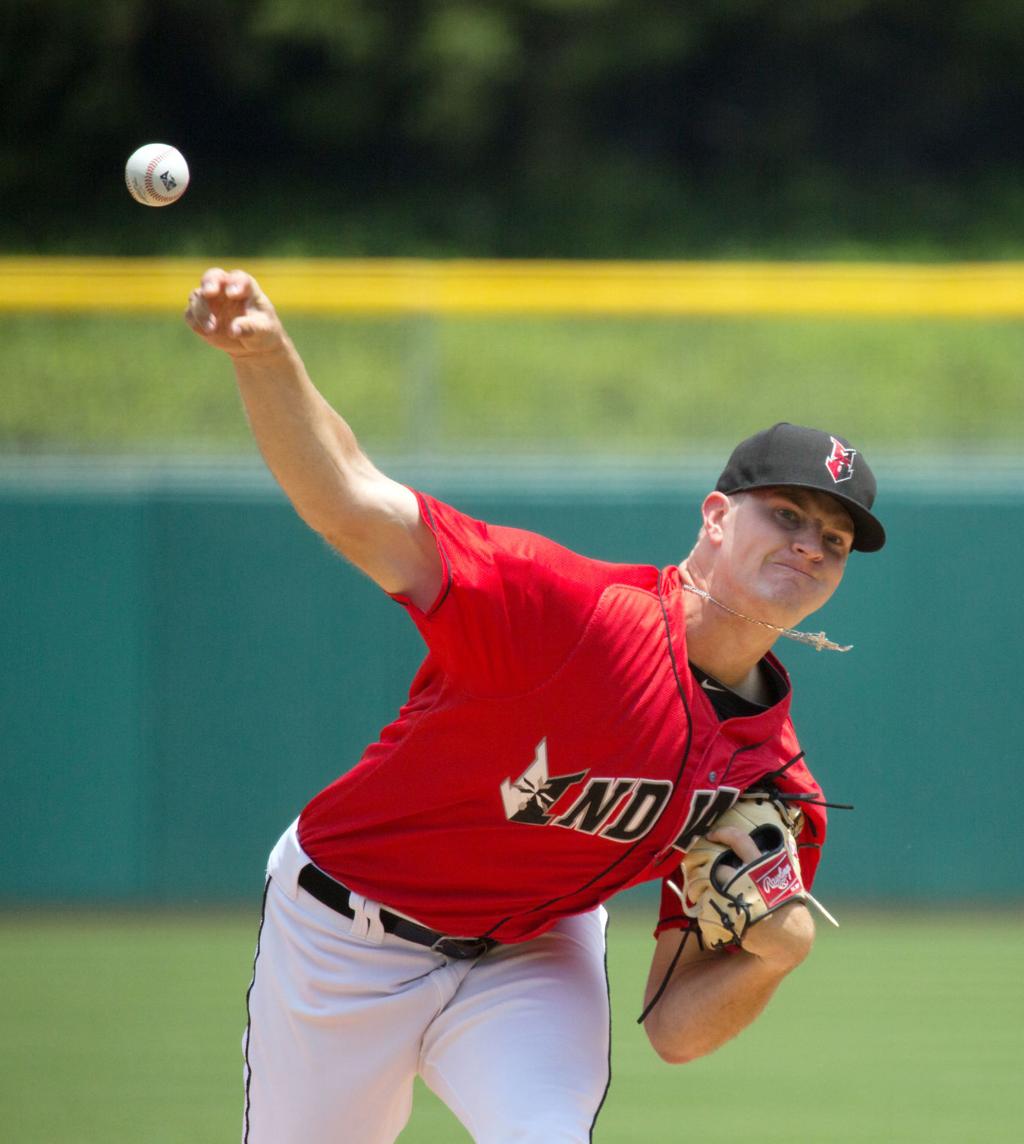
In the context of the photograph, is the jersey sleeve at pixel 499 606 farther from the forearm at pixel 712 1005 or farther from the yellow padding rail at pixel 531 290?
the yellow padding rail at pixel 531 290

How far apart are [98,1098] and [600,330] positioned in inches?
190

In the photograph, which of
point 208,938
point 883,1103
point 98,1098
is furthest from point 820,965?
point 98,1098

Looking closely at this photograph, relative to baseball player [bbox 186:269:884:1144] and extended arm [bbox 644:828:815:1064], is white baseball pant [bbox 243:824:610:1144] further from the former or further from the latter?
extended arm [bbox 644:828:815:1064]

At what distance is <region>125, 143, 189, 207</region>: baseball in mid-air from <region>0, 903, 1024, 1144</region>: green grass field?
8.67 feet

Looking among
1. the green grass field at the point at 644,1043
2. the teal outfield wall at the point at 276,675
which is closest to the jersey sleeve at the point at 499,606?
the green grass field at the point at 644,1043

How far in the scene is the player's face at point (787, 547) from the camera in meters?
3.26

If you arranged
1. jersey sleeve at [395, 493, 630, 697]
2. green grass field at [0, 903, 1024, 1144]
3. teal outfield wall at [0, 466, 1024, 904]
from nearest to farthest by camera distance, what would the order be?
jersey sleeve at [395, 493, 630, 697]
green grass field at [0, 903, 1024, 1144]
teal outfield wall at [0, 466, 1024, 904]

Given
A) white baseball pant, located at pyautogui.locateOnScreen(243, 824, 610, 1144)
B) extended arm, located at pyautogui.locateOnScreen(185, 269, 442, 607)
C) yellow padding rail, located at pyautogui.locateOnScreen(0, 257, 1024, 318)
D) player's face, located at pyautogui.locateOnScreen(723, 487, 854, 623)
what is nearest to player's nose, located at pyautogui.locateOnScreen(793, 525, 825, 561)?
player's face, located at pyautogui.locateOnScreen(723, 487, 854, 623)

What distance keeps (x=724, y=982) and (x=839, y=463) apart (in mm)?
1068

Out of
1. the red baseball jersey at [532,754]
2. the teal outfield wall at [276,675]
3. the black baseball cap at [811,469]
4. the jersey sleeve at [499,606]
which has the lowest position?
the teal outfield wall at [276,675]

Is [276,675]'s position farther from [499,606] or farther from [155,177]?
[499,606]

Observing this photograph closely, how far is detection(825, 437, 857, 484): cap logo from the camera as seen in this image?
3.29 m

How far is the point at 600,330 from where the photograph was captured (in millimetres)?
8555

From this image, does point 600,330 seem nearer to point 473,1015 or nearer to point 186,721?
point 186,721
